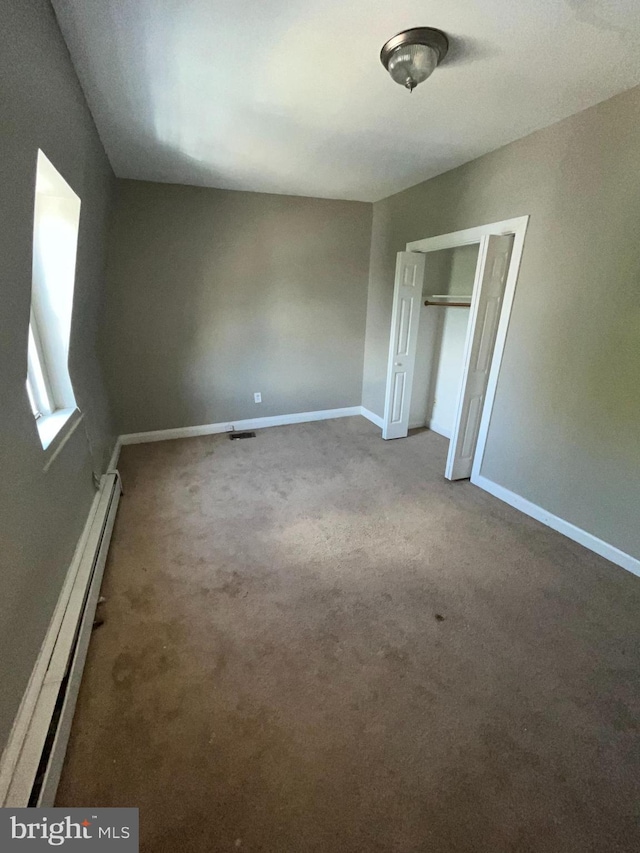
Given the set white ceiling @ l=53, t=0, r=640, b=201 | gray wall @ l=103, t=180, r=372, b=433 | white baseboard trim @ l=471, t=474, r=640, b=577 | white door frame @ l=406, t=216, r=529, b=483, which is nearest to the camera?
white ceiling @ l=53, t=0, r=640, b=201

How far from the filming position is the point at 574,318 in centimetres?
218

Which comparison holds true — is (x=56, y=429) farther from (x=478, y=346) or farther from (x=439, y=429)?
(x=439, y=429)

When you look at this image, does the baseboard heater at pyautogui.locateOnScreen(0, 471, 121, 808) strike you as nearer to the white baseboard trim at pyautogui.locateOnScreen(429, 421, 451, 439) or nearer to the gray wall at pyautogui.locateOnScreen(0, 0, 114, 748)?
the gray wall at pyautogui.locateOnScreen(0, 0, 114, 748)

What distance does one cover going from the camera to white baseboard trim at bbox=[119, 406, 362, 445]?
3762 millimetres

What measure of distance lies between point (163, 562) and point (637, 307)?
299 cm

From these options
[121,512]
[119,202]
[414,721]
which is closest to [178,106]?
[119,202]

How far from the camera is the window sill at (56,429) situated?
1.59 metres

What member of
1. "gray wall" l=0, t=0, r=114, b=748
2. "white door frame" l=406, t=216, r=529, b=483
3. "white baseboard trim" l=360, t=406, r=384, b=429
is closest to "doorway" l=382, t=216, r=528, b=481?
"white door frame" l=406, t=216, r=529, b=483

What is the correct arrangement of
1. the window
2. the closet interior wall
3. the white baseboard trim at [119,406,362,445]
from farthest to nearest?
the white baseboard trim at [119,406,362,445], the closet interior wall, the window

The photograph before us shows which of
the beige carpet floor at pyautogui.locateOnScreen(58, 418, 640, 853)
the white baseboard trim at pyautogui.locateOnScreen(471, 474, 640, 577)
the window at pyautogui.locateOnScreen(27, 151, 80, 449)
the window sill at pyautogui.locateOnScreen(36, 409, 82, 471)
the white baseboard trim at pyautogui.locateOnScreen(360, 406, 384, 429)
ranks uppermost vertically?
the window at pyautogui.locateOnScreen(27, 151, 80, 449)

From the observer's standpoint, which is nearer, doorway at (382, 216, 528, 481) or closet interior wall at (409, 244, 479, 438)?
doorway at (382, 216, 528, 481)

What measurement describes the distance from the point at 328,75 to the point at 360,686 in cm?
271

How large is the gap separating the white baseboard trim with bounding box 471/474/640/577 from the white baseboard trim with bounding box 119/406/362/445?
6.48 ft

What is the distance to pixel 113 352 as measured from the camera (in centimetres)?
341
